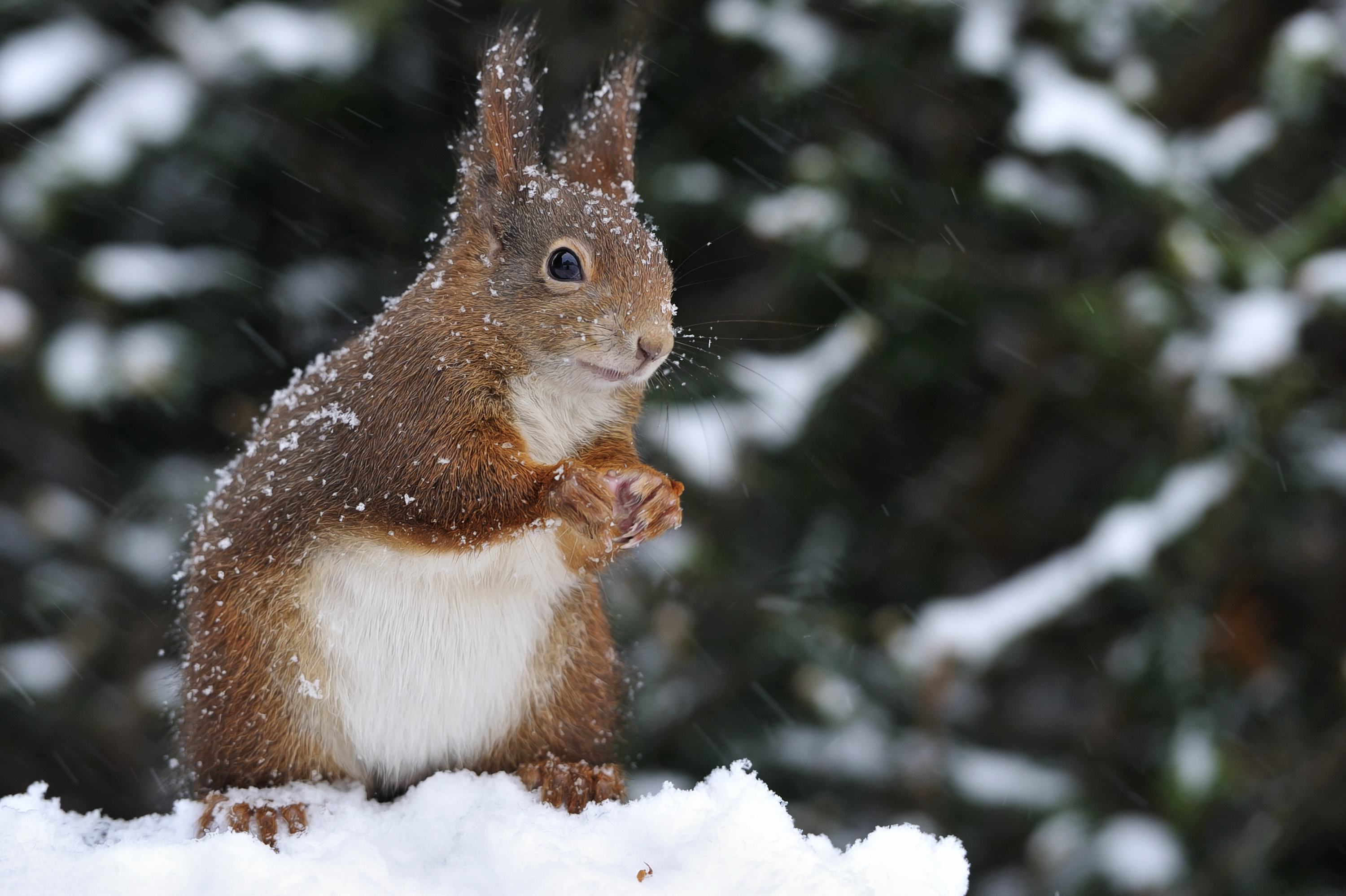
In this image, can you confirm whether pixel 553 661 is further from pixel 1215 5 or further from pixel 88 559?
pixel 1215 5

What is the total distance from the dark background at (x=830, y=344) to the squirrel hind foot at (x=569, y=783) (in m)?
0.64

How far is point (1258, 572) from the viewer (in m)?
2.20

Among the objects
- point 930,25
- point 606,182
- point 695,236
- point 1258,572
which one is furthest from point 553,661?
point 1258,572

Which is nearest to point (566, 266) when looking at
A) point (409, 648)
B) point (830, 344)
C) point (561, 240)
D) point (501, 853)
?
point (561, 240)

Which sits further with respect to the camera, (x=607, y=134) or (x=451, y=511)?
(x=607, y=134)

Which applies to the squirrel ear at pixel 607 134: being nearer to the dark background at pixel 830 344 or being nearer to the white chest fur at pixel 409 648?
the white chest fur at pixel 409 648

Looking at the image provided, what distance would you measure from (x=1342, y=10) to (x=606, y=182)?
1948 millimetres

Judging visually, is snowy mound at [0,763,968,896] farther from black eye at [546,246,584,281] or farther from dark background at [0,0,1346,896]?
dark background at [0,0,1346,896]

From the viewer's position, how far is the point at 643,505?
836mm

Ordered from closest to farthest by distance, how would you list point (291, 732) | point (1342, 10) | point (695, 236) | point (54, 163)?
1. point (291, 732)
2. point (54, 163)
3. point (695, 236)
4. point (1342, 10)

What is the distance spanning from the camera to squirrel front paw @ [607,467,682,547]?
0.83 metres

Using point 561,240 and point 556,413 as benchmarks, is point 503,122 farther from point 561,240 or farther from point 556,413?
point 556,413

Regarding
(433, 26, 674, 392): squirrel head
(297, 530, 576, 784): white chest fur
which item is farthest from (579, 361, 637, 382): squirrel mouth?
(297, 530, 576, 784): white chest fur

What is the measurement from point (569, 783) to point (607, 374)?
32cm
